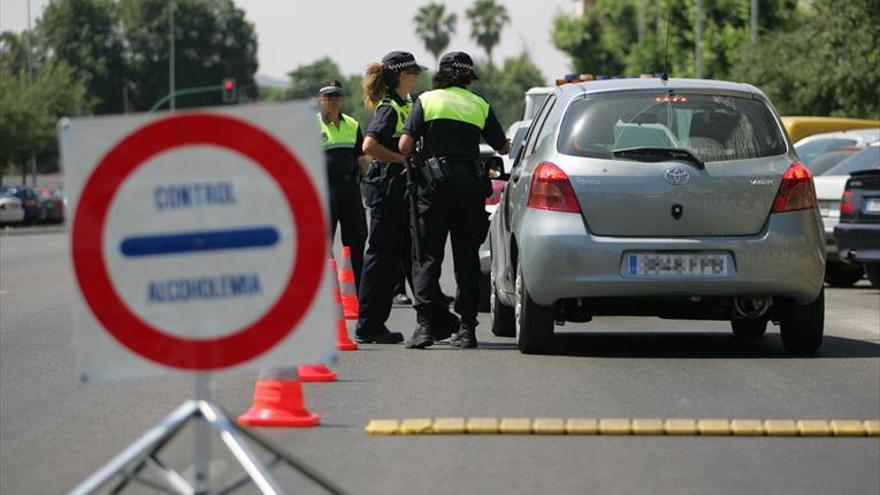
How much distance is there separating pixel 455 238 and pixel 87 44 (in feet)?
415

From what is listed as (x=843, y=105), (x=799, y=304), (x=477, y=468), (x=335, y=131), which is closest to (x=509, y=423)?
(x=477, y=468)

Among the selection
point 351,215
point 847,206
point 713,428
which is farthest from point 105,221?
point 847,206

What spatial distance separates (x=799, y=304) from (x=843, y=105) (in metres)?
38.5

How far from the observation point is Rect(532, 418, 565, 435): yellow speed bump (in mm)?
8773

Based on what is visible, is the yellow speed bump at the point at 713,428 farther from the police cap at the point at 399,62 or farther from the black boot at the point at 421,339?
the police cap at the point at 399,62

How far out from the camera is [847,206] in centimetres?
1875

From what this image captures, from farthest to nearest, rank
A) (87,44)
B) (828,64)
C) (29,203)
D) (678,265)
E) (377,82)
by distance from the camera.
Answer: (87,44)
(29,203)
(828,64)
(377,82)
(678,265)

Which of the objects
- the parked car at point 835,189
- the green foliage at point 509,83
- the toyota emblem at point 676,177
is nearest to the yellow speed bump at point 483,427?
the toyota emblem at point 676,177

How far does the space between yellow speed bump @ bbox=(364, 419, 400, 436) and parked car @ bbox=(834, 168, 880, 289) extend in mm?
10116

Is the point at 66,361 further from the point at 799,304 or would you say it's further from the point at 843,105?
the point at 843,105

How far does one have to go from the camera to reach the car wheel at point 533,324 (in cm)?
1189

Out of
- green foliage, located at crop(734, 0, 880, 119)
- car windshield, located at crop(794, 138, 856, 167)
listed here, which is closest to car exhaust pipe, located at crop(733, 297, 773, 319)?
car windshield, located at crop(794, 138, 856, 167)

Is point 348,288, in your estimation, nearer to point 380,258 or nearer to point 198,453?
point 380,258

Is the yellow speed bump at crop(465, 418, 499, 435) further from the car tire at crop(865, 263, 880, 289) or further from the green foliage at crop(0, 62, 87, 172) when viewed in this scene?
the green foliage at crop(0, 62, 87, 172)
